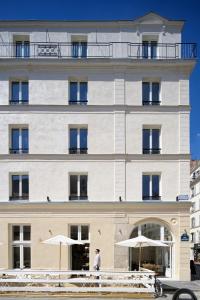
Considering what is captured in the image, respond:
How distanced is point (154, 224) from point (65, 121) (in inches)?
357

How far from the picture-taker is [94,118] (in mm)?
29031

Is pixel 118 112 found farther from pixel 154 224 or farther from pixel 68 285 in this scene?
pixel 68 285

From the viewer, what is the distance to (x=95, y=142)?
1137 inches

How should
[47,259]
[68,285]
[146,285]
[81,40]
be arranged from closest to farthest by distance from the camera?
[146,285]
[68,285]
[47,259]
[81,40]

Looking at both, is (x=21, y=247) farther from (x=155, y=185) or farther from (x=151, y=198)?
(x=155, y=185)

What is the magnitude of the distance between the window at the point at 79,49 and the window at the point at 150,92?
4674 mm

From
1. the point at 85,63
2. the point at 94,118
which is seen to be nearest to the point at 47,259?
the point at 94,118

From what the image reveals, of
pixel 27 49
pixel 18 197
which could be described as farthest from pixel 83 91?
pixel 18 197

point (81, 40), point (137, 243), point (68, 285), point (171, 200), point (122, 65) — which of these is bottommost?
point (68, 285)

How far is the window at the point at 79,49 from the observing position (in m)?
29.8

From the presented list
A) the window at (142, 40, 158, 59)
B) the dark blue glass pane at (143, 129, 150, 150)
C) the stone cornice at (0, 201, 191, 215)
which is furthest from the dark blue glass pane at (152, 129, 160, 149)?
the window at (142, 40, 158, 59)

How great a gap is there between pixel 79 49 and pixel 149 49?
483cm

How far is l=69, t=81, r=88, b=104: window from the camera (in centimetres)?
2942

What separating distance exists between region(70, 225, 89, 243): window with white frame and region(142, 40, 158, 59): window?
1233 centimetres
